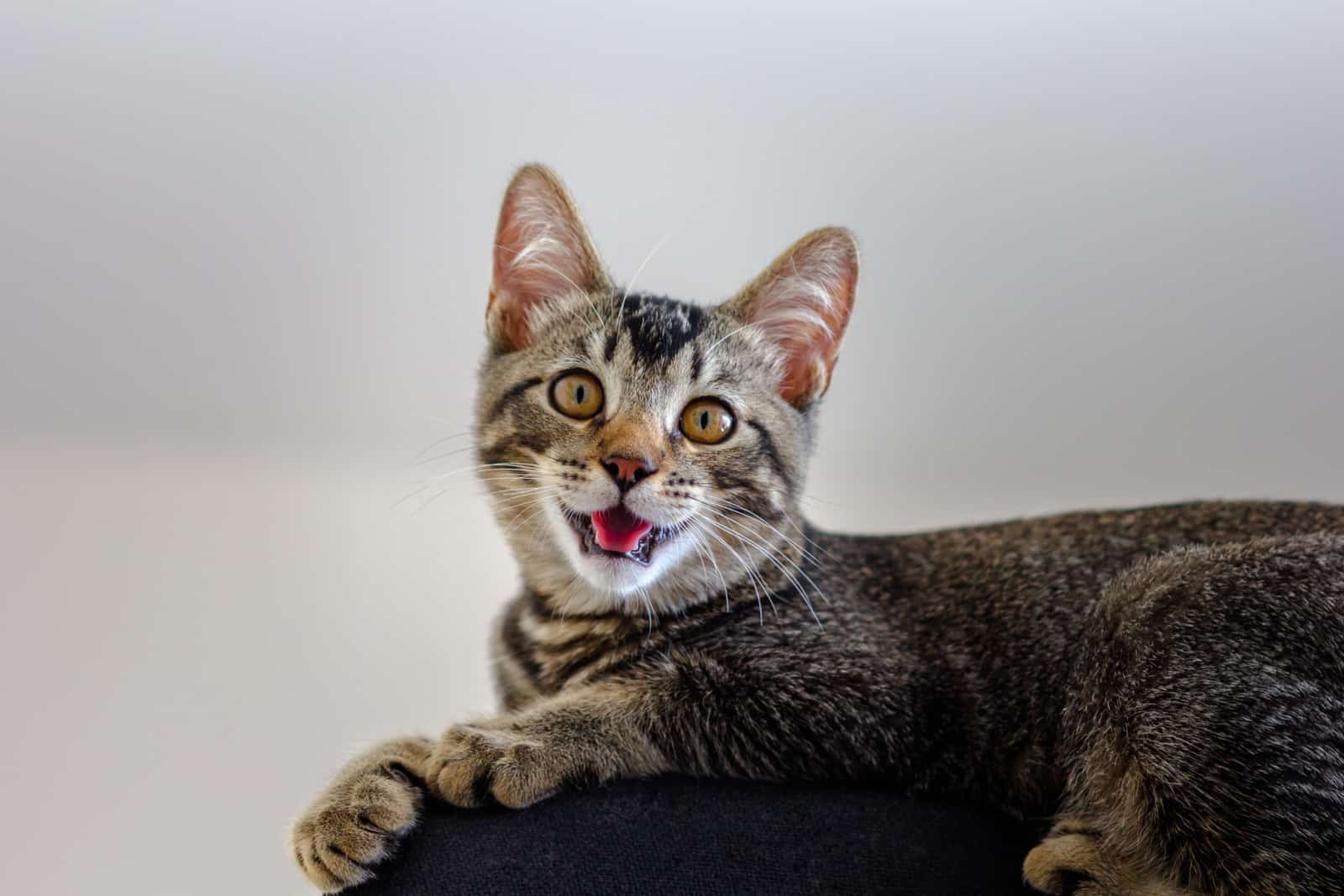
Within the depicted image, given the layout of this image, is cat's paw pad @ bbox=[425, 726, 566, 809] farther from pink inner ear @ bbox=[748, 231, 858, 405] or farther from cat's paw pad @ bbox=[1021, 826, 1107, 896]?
pink inner ear @ bbox=[748, 231, 858, 405]

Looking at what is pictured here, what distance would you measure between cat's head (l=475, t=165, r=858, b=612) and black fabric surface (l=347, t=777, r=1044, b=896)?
30cm

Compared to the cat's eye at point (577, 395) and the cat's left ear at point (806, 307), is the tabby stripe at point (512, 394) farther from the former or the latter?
the cat's left ear at point (806, 307)

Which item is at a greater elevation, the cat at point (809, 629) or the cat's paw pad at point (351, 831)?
the cat at point (809, 629)

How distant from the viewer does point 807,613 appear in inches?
65.6

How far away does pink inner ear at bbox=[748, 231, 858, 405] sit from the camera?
→ 5.67 ft

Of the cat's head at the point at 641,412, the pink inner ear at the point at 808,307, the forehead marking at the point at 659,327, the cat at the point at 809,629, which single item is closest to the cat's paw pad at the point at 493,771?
the cat at the point at 809,629

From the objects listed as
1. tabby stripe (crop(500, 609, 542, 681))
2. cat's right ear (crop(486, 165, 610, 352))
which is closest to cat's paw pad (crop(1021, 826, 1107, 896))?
tabby stripe (crop(500, 609, 542, 681))

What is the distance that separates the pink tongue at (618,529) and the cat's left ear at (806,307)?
0.45 metres

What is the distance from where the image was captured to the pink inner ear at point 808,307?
68.1 inches

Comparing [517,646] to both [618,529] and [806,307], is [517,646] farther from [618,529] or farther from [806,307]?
[806,307]

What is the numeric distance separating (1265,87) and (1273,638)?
4.28 ft

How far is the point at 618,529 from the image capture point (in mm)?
1478

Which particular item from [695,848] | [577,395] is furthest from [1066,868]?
[577,395]

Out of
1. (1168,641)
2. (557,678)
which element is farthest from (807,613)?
(1168,641)
